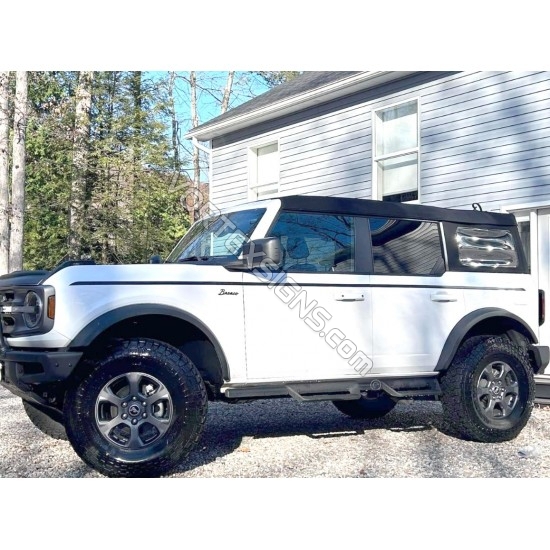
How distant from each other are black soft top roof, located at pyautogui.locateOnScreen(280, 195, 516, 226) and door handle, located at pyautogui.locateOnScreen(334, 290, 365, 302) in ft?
2.38

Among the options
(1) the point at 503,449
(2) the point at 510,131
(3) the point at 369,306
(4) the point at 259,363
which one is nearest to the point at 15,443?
(4) the point at 259,363

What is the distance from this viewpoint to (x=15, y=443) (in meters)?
6.70

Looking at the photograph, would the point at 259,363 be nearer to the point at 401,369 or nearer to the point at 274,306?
the point at 274,306

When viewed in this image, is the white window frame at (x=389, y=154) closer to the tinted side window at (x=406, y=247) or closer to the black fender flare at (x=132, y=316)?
the tinted side window at (x=406, y=247)

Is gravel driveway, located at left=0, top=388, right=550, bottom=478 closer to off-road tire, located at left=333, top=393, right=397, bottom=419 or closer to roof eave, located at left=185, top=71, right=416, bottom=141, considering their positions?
off-road tire, located at left=333, top=393, right=397, bottom=419

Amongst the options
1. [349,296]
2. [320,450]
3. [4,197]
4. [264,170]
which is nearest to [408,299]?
[349,296]

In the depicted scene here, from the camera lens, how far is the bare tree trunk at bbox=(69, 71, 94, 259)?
20.9 metres

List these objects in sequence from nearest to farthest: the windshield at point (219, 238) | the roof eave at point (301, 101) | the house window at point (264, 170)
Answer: the windshield at point (219, 238), the roof eave at point (301, 101), the house window at point (264, 170)

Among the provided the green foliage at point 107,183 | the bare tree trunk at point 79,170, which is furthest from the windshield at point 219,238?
the bare tree trunk at point 79,170

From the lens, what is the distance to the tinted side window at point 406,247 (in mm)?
6410

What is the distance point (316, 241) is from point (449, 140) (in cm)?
572

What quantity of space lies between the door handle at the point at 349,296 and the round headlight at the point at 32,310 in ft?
7.44

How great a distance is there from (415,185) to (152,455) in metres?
7.86

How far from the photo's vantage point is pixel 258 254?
562 cm
